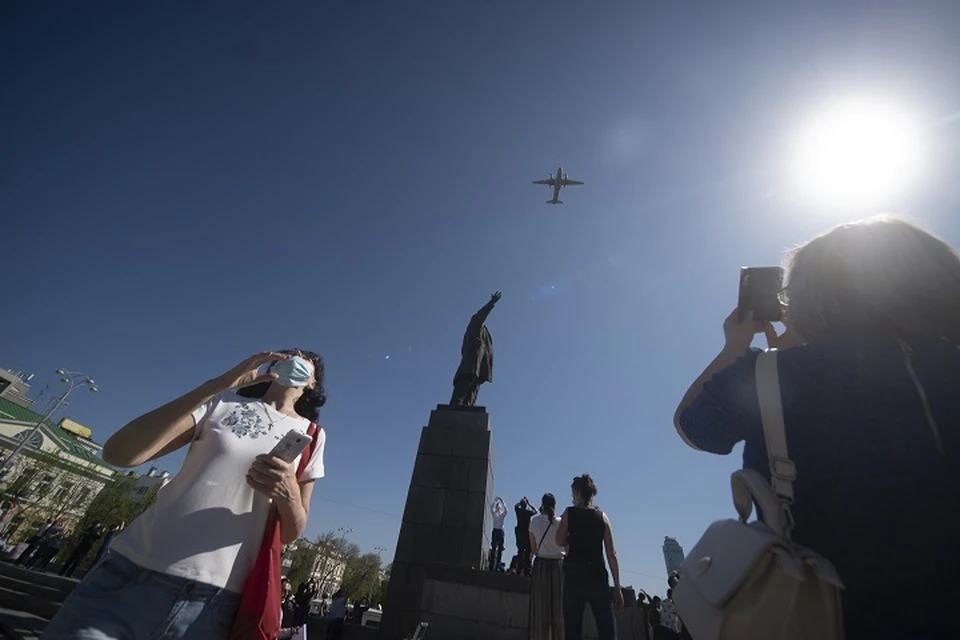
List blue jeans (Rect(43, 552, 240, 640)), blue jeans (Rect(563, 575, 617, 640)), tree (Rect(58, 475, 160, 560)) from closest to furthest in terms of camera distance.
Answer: blue jeans (Rect(43, 552, 240, 640)), blue jeans (Rect(563, 575, 617, 640)), tree (Rect(58, 475, 160, 560))

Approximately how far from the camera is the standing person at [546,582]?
14.1 feet

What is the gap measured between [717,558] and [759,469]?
312mm

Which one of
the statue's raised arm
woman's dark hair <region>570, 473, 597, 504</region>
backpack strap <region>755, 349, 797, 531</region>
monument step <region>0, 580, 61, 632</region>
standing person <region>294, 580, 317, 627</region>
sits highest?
the statue's raised arm

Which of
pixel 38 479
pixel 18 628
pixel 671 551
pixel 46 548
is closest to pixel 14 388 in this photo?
pixel 38 479

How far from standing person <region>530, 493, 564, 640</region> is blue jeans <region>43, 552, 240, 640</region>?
3.47 m

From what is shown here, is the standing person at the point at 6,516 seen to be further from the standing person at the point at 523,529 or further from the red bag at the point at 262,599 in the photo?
the red bag at the point at 262,599

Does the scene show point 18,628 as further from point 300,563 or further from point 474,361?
point 300,563

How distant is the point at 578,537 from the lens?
3.80 metres

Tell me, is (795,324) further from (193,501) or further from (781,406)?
(193,501)

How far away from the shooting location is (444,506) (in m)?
8.20

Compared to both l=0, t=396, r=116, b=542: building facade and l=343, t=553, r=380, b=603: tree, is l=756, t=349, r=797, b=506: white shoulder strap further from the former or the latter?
l=343, t=553, r=380, b=603: tree

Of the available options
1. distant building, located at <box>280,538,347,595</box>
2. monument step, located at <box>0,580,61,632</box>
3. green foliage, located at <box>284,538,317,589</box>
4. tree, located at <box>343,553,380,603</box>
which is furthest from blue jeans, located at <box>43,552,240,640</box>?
distant building, located at <box>280,538,347,595</box>

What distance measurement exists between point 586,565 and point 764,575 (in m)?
3.28

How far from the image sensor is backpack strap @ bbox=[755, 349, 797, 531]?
101cm
